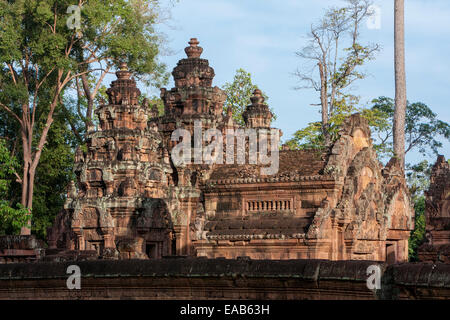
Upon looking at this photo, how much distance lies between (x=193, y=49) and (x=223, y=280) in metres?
15.7

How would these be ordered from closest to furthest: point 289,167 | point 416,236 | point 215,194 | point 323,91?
point 289,167
point 215,194
point 323,91
point 416,236

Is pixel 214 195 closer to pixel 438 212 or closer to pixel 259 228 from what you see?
pixel 259 228

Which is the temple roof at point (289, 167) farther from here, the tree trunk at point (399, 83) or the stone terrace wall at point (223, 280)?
the tree trunk at point (399, 83)

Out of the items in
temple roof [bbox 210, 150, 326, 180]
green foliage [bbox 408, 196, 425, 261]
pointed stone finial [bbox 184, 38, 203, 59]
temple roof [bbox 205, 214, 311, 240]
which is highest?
pointed stone finial [bbox 184, 38, 203, 59]

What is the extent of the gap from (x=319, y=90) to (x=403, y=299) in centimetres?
A: 3065

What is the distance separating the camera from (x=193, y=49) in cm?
2436

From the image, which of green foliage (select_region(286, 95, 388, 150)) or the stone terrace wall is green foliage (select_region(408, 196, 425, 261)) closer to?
green foliage (select_region(286, 95, 388, 150))

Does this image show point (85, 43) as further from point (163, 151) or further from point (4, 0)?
point (163, 151)

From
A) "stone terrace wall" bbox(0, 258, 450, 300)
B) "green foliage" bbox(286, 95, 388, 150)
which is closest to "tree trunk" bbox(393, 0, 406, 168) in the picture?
"green foliage" bbox(286, 95, 388, 150)

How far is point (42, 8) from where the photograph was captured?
95.3 feet

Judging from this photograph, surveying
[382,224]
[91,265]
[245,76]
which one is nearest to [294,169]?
[382,224]

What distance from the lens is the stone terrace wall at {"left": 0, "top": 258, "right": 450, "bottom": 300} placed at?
8.01 m

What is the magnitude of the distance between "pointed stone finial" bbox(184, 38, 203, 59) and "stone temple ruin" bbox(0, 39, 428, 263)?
3cm

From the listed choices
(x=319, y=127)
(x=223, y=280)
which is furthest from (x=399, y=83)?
(x=223, y=280)
